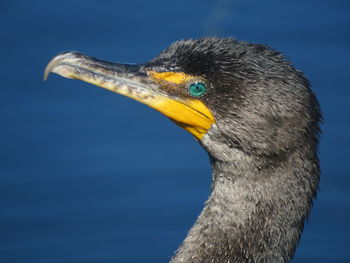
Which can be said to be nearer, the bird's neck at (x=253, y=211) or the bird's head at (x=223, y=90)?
the bird's head at (x=223, y=90)

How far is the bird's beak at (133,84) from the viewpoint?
18.3 feet

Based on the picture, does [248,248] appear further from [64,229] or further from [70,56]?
[64,229]

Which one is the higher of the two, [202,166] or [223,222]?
[202,166]

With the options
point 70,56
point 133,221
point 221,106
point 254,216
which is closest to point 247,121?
point 221,106

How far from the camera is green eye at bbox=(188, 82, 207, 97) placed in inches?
218

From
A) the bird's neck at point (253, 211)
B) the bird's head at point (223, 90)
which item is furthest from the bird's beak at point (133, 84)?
the bird's neck at point (253, 211)

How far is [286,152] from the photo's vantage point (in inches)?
213

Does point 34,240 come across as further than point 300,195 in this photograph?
Yes

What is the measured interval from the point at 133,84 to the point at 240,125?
2.12 feet

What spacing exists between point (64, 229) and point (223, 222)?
273cm

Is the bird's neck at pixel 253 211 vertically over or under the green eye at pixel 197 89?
under

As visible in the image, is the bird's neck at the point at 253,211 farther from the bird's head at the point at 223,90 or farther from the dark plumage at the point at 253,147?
the bird's head at the point at 223,90

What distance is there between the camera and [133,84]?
5.64 metres

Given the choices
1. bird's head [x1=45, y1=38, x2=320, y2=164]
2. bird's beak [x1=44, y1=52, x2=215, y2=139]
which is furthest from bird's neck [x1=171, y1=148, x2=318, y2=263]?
bird's beak [x1=44, y1=52, x2=215, y2=139]
